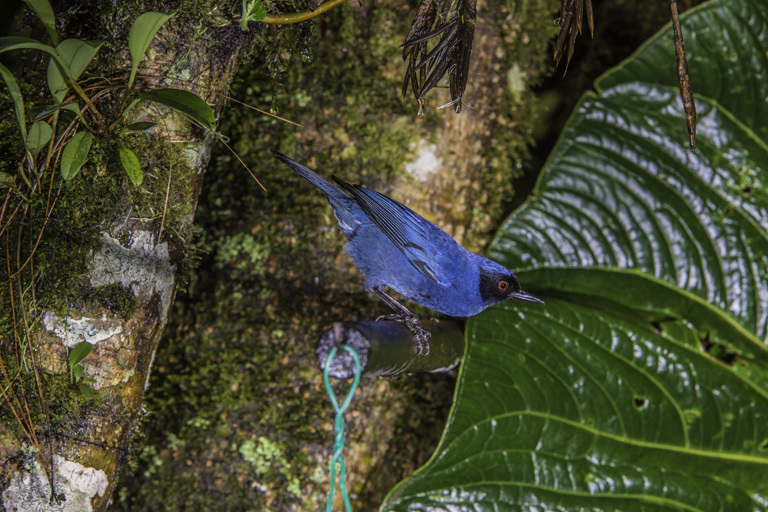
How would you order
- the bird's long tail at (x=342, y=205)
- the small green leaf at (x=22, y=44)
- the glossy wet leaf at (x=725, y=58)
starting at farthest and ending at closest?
the glossy wet leaf at (x=725, y=58) → the bird's long tail at (x=342, y=205) → the small green leaf at (x=22, y=44)

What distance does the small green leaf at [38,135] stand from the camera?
60.6 inches

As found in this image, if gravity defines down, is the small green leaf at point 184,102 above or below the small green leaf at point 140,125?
above

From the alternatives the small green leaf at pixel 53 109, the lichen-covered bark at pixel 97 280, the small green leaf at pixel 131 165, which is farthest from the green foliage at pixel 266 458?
the small green leaf at pixel 53 109

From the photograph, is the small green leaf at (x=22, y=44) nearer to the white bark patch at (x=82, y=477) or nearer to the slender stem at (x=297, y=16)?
the slender stem at (x=297, y=16)

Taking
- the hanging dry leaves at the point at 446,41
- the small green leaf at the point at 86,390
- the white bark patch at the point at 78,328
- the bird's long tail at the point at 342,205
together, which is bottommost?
the small green leaf at the point at 86,390

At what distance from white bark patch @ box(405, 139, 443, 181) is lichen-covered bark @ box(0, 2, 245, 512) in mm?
892

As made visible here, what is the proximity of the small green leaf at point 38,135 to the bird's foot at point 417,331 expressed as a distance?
1.10 meters

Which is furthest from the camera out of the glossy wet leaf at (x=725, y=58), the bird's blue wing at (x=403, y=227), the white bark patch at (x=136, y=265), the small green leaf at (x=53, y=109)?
the glossy wet leaf at (x=725, y=58)

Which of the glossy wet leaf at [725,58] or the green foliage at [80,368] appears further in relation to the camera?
the glossy wet leaf at [725,58]

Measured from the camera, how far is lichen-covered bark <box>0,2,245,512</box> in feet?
5.40

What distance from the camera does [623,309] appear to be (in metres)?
2.37

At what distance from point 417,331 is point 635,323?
3.21ft

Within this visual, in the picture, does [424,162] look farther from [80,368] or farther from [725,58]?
[80,368]

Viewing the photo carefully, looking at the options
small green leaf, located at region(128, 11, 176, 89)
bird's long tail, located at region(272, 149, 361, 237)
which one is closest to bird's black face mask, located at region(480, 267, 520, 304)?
bird's long tail, located at region(272, 149, 361, 237)
